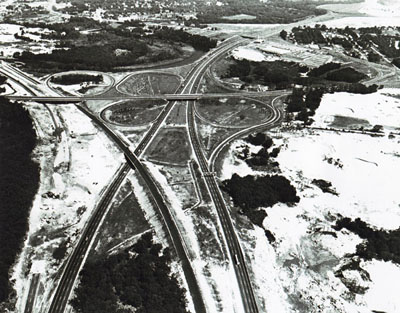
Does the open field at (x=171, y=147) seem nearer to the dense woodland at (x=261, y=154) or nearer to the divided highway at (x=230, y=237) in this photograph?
the divided highway at (x=230, y=237)

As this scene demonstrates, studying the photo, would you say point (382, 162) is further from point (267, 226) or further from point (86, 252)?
point (86, 252)

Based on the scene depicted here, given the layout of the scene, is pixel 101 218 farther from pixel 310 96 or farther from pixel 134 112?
pixel 310 96

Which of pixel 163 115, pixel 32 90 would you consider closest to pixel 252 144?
pixel 163 115

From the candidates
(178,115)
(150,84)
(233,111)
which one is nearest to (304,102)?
(233,111)

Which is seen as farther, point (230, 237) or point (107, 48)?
point (107, 48)

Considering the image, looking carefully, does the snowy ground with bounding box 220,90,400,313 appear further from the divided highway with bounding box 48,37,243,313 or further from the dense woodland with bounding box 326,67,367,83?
the dense woodland with bounding box 326,67,367,83

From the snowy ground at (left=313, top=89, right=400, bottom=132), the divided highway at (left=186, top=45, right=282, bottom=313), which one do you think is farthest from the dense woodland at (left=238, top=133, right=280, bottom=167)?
the snowy ground at (left=313, top=89, right=400, bottom=132)
